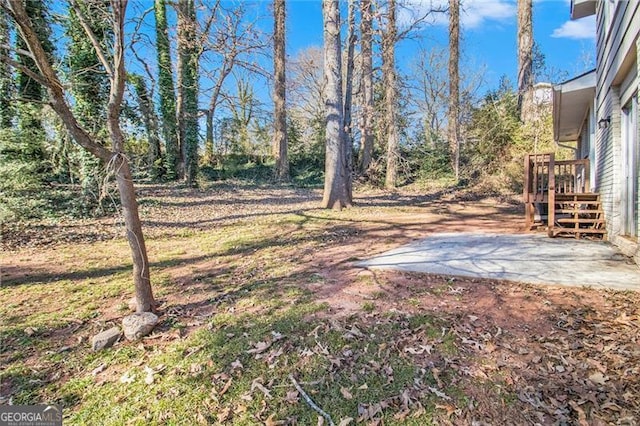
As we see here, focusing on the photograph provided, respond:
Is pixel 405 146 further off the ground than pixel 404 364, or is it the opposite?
pixel 405 146

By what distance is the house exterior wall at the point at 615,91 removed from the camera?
13.7 feet

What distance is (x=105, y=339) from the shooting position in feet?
9.56

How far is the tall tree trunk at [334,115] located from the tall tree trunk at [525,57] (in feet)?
29.0

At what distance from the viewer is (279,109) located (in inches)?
607

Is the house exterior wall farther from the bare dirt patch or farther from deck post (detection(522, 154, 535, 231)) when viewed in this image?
the bare dirt patch

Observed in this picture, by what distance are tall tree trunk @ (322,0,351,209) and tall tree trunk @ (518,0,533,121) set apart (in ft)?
29.0

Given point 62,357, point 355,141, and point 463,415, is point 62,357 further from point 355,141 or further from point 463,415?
point 355,141

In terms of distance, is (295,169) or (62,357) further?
(295,169)

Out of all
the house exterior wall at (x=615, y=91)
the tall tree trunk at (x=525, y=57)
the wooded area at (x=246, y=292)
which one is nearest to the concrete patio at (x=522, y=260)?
the wooded area at (x=246, y=292)

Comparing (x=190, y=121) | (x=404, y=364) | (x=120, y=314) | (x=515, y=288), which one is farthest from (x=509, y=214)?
(x=190, y=121)

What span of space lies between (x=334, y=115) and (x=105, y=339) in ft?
25.6

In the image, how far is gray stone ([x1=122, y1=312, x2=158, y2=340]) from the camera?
3.00 meters

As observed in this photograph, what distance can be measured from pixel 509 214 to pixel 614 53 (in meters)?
5.36

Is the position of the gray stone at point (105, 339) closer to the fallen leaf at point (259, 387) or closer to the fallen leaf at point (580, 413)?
the fallen leaf at point (259, 387)
